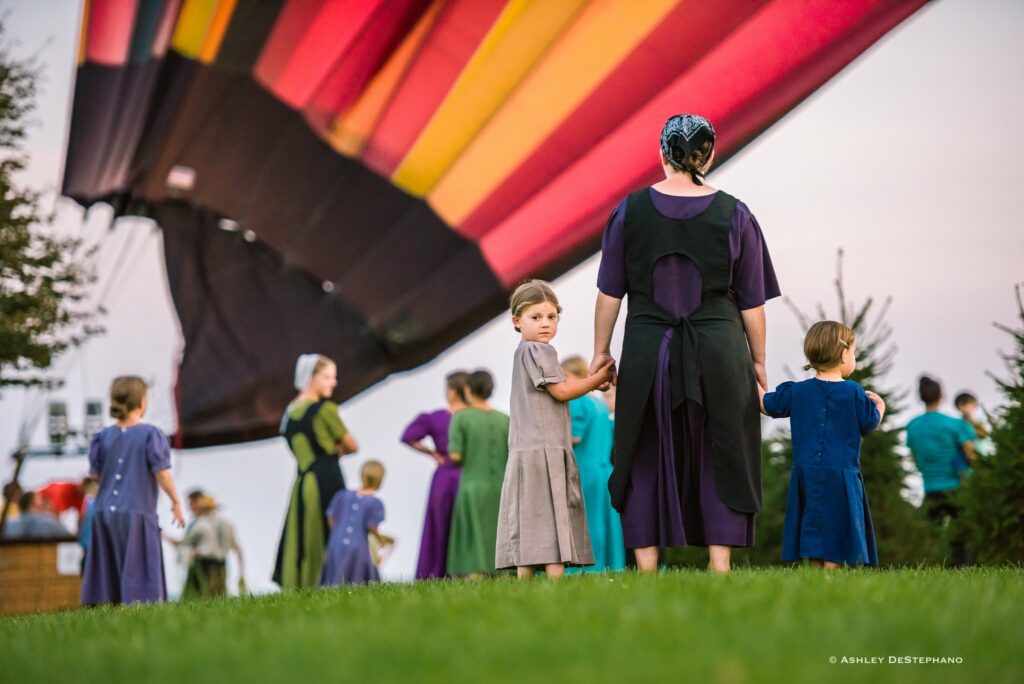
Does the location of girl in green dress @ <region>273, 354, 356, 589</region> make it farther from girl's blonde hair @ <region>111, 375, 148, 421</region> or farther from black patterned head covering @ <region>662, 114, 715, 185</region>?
black patterned head covering @ <region>662, 114, 715, 185</region>

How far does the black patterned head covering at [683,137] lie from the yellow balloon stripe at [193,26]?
8.99 meters

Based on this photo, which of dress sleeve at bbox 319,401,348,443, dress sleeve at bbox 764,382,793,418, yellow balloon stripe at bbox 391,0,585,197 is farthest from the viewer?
yellow balloon stripe at bbox 391,0,585,197

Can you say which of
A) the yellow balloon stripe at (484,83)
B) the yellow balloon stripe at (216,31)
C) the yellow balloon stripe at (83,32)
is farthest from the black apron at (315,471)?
the yellow balloon stripe at (83,32)

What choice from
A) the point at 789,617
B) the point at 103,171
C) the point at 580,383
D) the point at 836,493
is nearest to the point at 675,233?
the point at 580,383

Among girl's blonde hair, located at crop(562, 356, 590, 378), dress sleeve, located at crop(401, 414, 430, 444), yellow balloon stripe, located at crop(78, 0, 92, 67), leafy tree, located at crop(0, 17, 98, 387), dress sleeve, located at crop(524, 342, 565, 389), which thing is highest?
yellow balloon stripe, located at crop(78, 0, 92, 67)

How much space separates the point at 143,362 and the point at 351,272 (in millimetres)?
2441

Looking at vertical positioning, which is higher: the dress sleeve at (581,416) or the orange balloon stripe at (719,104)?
the orange balloon stripe at (719,104)

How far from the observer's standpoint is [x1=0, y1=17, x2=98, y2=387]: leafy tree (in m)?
14.1

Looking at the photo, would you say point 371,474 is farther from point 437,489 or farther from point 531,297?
point 531,297

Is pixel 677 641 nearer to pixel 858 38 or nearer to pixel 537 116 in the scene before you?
pixel 858 38

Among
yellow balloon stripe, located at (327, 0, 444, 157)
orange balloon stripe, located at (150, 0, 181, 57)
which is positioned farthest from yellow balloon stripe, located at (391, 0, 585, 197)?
orange balloon stripe, located at (150, 0, 181, 57)

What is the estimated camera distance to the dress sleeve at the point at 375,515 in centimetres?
1066

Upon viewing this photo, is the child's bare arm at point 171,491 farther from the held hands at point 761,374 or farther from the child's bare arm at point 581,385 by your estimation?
the held hands at point 761,374

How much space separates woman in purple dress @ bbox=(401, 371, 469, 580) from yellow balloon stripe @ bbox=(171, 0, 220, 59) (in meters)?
5.47
